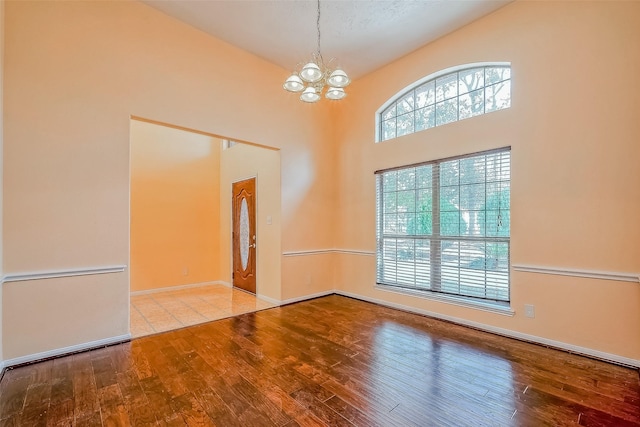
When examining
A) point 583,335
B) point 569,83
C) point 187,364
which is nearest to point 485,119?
point 569,83

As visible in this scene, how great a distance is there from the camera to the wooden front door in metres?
5.28

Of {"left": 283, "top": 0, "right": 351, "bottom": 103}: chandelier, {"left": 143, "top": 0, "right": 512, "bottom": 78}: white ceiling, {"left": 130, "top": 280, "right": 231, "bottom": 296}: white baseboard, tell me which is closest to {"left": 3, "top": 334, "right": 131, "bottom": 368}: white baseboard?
{"left": 130, "top": 280, "right": 231, "bottom": 296}: white baseboard

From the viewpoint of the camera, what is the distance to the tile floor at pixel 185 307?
12.2ft

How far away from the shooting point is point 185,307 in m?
4.44

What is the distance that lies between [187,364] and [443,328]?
2.83 metres

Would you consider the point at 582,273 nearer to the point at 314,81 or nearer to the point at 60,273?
the point at 314,81

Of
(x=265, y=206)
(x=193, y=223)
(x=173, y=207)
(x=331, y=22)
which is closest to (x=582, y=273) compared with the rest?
(x=331, y=22)

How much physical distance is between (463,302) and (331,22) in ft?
12.6

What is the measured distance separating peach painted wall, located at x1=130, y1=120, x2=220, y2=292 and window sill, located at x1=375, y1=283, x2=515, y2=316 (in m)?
3.91

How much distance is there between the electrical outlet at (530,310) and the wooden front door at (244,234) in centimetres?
398

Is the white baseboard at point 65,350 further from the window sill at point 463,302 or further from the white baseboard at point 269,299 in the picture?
the window sill at point 463,302

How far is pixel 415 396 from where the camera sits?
216 centimetres

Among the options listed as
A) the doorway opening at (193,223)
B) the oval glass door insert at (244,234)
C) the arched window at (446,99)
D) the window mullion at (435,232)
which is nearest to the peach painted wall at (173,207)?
the doorway opening at (193,223)

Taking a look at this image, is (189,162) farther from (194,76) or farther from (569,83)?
(569,83)
